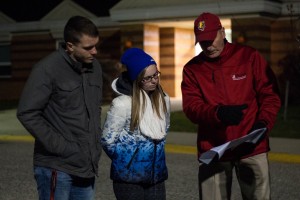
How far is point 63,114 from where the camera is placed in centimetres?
391

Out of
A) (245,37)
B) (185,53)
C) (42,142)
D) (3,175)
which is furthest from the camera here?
(185,53)

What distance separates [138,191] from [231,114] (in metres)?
0.82

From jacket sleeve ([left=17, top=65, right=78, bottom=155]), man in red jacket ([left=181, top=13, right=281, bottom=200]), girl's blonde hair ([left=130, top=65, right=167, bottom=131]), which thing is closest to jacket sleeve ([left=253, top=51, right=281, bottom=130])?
man in red jacket ([left=181, top=13, right=281, bottom=200])

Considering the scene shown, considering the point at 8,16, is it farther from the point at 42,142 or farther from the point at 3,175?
A: the point at 42,142

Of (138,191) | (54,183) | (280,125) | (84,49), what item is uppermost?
(84,49)

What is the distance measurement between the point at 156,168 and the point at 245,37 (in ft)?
54.8

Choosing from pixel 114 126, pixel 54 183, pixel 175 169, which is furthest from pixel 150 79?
pixel 175 169

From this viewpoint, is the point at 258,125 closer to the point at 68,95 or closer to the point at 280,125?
the point at 68,95

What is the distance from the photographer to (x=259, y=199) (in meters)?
4.48

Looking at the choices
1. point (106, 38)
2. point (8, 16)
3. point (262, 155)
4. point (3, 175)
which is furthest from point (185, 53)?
point (262, 155)

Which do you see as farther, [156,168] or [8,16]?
[8,16]

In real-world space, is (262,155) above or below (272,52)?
above

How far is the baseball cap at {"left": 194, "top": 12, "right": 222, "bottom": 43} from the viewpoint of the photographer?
4410 mm

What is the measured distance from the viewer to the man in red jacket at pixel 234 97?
4.44 metres
